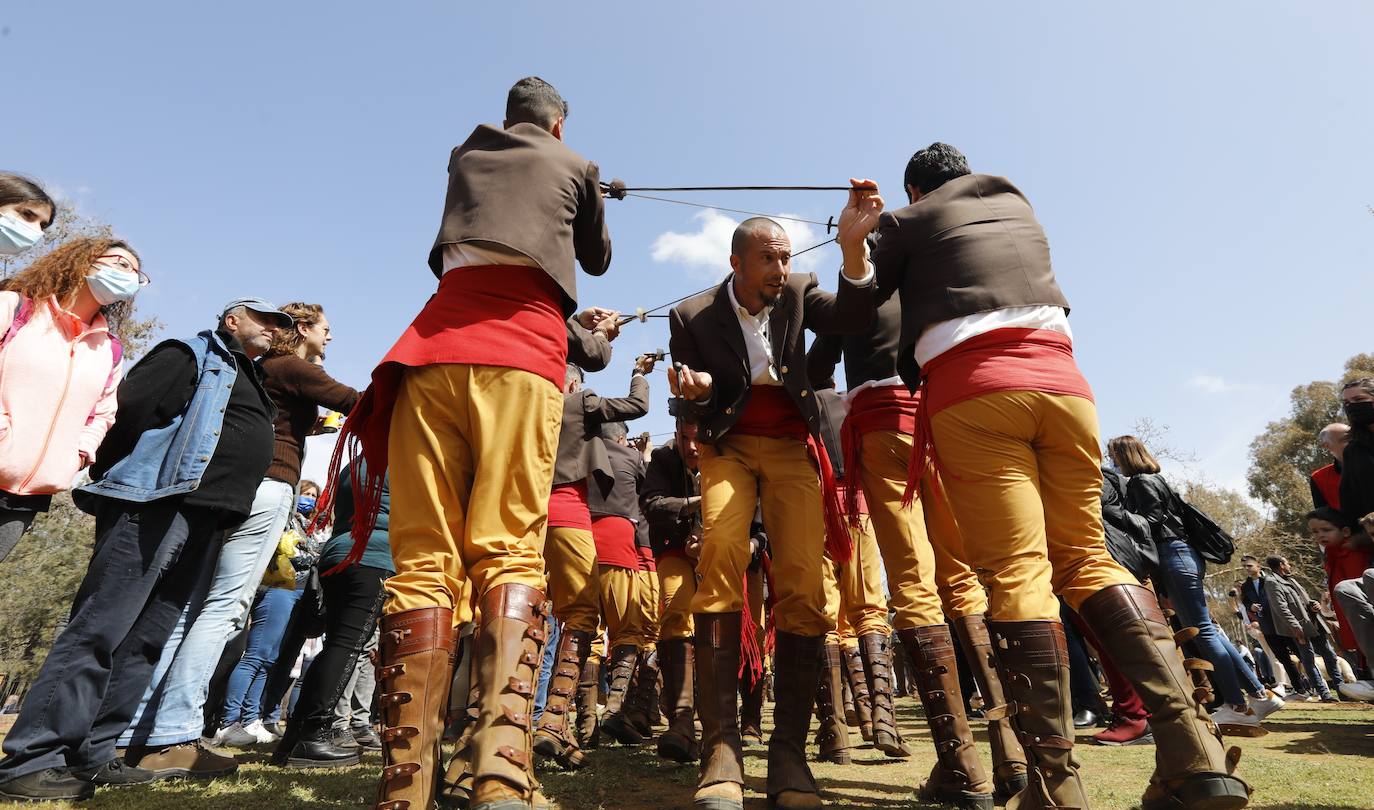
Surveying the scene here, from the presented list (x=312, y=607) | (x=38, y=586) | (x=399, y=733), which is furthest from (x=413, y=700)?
(x=38, y=586)

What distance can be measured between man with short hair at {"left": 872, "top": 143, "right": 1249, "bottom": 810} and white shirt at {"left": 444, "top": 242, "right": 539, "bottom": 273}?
4.78 feet

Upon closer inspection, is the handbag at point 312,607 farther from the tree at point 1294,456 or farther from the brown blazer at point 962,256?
the tree at point 1294,456

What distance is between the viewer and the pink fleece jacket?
9.89 ft

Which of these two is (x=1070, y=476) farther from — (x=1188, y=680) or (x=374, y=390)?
(x=374, y=390)

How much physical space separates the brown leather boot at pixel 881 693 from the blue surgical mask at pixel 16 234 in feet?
15.3

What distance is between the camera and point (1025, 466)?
2.66m

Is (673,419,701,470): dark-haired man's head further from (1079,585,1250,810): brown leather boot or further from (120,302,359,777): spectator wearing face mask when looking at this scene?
(1079,585,1250,810): brown leather boot

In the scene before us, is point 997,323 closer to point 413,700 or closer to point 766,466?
point 766,466

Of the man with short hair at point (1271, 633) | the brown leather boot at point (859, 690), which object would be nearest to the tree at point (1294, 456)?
the man with short hair at point (1271, 633)

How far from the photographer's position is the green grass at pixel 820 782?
9.71ft

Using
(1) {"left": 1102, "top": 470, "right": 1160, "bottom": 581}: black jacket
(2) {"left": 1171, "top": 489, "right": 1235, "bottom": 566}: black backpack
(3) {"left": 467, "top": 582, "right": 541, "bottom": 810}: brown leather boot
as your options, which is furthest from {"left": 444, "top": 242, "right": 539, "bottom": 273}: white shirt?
(2) {"left": 1171, "top": 489, "right": 1235, "bottom": 566}: black backpack

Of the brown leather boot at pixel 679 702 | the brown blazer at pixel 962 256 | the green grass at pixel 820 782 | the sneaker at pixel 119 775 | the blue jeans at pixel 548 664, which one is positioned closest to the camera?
the brown blazer at pixel 962 256

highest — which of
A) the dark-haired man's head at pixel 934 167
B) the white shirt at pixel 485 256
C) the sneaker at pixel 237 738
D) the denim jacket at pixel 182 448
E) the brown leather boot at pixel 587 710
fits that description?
the dark-haired man's head at pixel 934 167

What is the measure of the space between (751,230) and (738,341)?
1.79 ft
